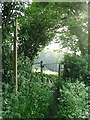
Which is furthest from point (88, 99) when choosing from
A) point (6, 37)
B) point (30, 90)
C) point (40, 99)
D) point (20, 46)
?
point (6, 37)

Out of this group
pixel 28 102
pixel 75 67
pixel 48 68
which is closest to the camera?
pixel 28 102

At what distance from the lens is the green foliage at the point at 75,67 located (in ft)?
11.1

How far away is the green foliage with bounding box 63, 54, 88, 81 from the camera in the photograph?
11.1 ft

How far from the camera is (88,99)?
98.2 inches

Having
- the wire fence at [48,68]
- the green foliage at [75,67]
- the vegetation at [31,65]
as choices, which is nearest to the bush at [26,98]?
the vegetation at [31,65]

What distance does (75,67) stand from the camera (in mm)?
3424

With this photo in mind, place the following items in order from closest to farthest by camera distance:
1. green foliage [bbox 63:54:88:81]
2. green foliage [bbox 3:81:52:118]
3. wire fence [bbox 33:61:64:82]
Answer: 1. green foliage [bbox 3:81:52:118]
2. wire fence [bbox 33:61:64:82]
3. green foliage [bbox 63:54:88:81]

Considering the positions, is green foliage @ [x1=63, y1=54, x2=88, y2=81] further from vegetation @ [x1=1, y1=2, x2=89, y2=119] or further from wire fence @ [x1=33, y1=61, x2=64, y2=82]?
vegetation @ [x1=1, y1=2, x2=89, y2=119]

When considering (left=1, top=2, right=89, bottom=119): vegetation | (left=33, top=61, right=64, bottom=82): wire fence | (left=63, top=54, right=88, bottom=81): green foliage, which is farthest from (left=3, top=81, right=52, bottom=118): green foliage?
(left=63, top=54, right=88, bottom=81): green foliage

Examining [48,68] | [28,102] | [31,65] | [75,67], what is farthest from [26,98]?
[75,67]

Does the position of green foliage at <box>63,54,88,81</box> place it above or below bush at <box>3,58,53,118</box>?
above

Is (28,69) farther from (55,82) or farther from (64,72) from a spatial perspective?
(64,72)

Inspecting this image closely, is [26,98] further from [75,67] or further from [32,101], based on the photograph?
[75,67]

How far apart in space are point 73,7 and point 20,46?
1401 mm
